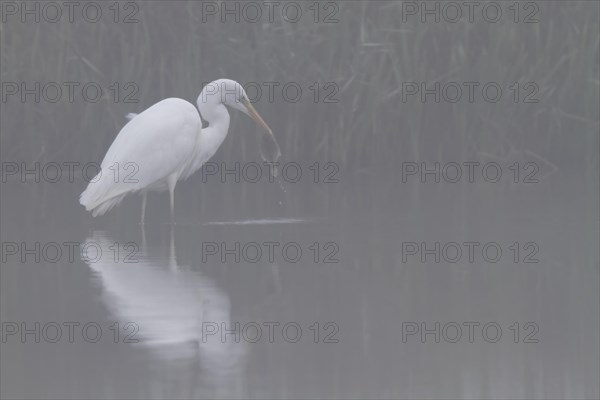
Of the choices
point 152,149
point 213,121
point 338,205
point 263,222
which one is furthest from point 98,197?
point 338,205

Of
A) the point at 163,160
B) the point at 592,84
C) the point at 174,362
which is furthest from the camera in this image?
the point at 592,84

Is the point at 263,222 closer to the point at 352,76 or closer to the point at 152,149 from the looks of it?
the point at 152,149

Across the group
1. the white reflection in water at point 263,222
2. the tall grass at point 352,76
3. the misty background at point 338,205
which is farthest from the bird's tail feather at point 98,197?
the tall grass at point 352,76

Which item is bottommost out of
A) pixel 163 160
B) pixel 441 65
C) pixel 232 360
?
pixel 232 360

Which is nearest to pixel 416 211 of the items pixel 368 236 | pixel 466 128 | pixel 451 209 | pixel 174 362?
pixel 451 209

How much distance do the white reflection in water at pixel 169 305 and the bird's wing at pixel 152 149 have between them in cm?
101

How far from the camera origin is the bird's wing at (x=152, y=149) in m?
9.34

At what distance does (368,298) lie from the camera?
6.77 metres

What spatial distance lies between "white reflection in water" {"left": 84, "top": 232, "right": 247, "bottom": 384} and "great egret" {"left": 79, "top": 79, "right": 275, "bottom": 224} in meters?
0.86

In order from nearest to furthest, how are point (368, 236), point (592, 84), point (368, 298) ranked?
1. point (368, 298)
2. point (368, 236)
3. point (592, 84)

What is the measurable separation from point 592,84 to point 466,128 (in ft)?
3.36

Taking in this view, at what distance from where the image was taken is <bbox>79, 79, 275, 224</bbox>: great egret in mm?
9242

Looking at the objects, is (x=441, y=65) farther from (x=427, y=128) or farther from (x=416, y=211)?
(x=416, y=211)

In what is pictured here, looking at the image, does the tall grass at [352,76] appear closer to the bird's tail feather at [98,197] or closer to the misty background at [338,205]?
the misty background at [338,205]
